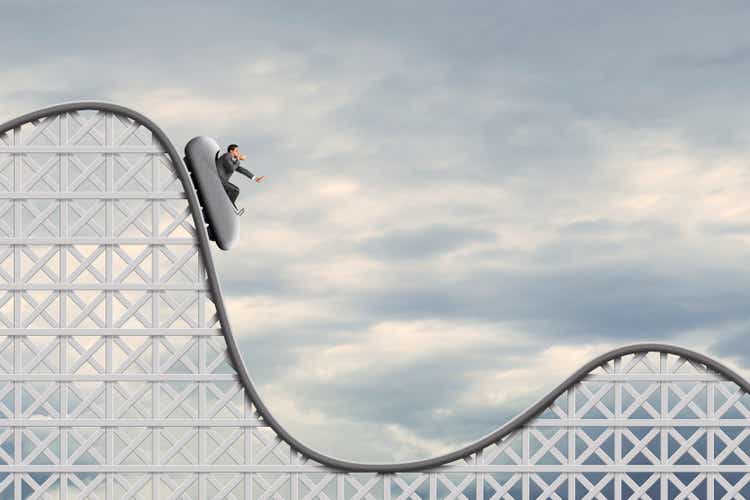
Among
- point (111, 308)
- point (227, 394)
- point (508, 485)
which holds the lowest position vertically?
point (508, 485)

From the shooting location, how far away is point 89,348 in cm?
980

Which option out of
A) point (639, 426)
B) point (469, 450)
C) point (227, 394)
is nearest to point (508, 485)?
point (469, 450)

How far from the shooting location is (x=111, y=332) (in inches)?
385

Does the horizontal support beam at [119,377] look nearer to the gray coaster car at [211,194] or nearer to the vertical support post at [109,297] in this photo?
the vertical support post at [109,297]

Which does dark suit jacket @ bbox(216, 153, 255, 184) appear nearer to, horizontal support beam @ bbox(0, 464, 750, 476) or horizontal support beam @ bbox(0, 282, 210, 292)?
horizontal support beam @ bbox(0, 282, 210, 292)

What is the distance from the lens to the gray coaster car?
32.2 ft

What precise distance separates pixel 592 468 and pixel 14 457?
4.89 metres

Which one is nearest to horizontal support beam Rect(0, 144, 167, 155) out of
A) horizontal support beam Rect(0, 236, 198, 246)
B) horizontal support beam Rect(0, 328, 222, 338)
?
→ horizontal support beam Rect(0, 236, 198, 246)

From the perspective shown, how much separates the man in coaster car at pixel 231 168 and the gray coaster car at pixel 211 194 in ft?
0.15

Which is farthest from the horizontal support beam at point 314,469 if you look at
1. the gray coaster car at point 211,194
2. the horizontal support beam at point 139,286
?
the gray coaster car at point 211,194

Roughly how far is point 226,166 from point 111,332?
1.71m

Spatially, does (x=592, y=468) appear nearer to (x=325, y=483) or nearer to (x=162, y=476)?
(x=325, y=483)

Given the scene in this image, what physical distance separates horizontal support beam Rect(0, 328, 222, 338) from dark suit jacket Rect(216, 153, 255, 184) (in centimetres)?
130

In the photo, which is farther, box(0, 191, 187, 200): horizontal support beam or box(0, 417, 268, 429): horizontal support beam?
box(0, 191, 187, 200): horizontal support beam
